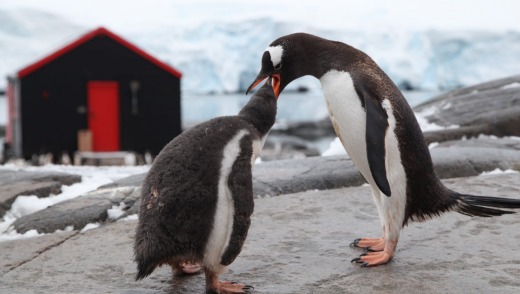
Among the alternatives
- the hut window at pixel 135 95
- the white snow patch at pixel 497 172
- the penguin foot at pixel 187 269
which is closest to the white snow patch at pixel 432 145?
the white snow patch at pixel 497 172

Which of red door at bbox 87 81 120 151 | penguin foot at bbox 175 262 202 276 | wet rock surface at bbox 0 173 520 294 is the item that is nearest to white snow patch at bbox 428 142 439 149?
wet rock surface at bbox 0 173 520 294

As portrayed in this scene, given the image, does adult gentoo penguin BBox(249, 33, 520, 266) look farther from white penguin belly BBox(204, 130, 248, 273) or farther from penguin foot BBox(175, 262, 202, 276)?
penguin foot BBox(175, 262, 202, 276)

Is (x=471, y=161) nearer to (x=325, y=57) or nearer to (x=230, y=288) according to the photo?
(x=325, y=57)

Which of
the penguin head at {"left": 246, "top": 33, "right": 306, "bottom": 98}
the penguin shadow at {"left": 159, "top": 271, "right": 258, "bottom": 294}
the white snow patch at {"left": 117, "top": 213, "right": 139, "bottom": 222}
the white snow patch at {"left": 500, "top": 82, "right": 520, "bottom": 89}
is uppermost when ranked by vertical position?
the white snow patch at {"left": 500, "top": 82, "right": 520, "bottom": 89}

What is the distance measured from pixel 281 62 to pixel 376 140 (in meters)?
0.49

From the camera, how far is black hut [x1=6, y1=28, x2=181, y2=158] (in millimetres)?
10094

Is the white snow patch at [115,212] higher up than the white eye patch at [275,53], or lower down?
lower down

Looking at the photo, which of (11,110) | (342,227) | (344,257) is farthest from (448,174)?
(11,110)

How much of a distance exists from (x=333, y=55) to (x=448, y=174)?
1950 millimetres

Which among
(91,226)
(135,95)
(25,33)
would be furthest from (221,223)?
(25,33)

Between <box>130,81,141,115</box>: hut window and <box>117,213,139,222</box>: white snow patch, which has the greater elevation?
<box>130,81,141,115</box>: hut window

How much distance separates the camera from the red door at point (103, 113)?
1043 centimetres

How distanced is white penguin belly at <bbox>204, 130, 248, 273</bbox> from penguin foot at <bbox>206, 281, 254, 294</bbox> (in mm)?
62

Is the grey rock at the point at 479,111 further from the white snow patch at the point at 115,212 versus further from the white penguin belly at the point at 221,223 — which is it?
the white penguin belly at the point at 221,223
